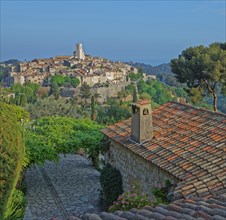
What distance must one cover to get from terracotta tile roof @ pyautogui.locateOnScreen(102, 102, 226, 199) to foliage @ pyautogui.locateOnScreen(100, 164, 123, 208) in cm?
110

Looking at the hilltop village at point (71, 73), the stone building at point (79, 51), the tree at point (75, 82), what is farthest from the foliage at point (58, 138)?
the stone building at point (79, 51)

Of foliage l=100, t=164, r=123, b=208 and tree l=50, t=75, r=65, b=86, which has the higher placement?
tree l=50, t=75, r=65, b=86

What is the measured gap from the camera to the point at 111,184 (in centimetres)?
1171

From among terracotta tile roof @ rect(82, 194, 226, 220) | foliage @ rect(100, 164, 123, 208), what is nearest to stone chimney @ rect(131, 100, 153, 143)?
foliage @ rect(100, 164, 123, 208)

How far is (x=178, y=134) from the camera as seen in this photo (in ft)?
33.2

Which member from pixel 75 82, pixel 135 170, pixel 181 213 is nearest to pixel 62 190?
pixel 135 170

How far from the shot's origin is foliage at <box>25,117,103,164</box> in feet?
43.8

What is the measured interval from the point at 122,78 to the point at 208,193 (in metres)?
99.9

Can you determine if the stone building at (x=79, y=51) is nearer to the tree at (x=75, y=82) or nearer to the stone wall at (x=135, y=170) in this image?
the tree at (x=75, y=82)

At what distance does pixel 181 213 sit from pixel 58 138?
9844 millimetres

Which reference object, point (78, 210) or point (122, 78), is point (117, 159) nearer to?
point (78, 210)

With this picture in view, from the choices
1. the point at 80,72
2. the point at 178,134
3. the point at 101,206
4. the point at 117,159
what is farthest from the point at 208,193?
the point at 80,72

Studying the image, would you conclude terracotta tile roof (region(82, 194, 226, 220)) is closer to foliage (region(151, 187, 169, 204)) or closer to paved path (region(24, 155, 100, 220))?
foliage (region(151, 187, 169, 204))

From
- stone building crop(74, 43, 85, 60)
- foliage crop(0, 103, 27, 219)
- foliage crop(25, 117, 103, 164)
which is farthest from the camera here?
stone building crop(74, 43, 85, 60)
